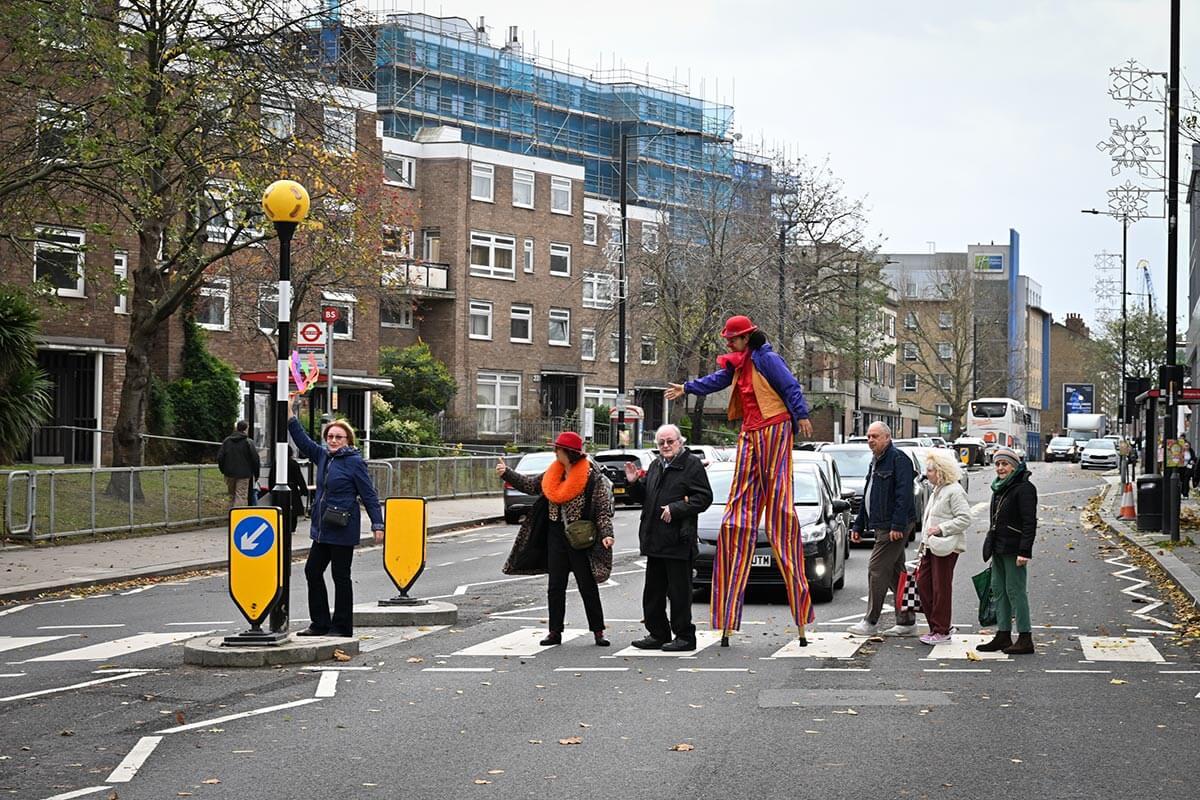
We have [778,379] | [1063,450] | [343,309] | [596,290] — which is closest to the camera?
[778,379]

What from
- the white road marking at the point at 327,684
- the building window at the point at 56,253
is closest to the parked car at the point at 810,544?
the white road marking at the point at 327,684

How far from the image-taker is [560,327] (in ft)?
211

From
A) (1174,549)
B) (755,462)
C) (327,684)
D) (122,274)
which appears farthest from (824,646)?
(122,274)

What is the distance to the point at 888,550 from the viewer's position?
14.4 meters

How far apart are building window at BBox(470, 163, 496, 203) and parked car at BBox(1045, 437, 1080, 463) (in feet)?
171

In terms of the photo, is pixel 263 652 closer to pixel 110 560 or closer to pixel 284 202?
pixel 284 202

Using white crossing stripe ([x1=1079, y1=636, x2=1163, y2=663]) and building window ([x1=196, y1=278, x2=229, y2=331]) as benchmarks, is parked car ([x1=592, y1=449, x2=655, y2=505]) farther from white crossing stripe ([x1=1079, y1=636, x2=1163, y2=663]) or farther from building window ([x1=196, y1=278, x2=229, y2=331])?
white crossing stripe ([x1=1079, y1=636, x2=1163, y2=663])

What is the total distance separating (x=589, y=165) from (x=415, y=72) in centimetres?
1313

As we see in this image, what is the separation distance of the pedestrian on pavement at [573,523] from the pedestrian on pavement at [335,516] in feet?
3.84

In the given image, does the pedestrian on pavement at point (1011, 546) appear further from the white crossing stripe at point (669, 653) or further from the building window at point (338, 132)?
the building window at point (338, 132)

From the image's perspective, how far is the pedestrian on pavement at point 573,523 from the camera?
13375 millimetres

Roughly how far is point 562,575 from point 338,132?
15.1m

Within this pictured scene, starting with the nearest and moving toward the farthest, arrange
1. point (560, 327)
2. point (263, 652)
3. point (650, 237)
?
point (263, 652)
point (650, 237)
point (560, 327)

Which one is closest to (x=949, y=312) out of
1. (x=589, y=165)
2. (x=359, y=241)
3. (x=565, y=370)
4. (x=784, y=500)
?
(x=589, y=165)
